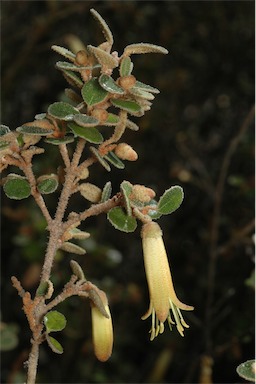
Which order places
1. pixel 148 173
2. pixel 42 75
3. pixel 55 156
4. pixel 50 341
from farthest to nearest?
pixel 42 75
pixel 148 173
pixel 55 156
pixel 50 341

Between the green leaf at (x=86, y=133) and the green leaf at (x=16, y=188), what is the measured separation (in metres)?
0.09

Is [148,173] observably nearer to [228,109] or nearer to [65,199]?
[228,109]

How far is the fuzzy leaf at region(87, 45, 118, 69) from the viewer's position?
2.08ft

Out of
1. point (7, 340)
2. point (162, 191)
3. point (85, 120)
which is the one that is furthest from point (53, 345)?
point (162, 191)

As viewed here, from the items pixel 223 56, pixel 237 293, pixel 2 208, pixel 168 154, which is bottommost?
pixel 237 293

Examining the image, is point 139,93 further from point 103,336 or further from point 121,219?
point 103,336

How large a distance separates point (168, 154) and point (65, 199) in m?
1.86

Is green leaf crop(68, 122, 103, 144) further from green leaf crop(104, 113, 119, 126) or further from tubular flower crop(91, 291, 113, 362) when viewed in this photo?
tubular flower crop(91, 291, 113, 362)

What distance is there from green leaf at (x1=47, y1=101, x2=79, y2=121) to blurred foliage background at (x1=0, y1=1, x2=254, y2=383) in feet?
1.80

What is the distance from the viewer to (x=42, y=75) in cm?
257

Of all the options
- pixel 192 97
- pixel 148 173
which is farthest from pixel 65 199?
pixel 192 97

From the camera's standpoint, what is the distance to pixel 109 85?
2.09 feet

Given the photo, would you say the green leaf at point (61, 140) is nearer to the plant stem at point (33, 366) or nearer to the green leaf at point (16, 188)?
the green leaf at point (16, 188)

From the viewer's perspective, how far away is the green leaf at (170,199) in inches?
25.5
